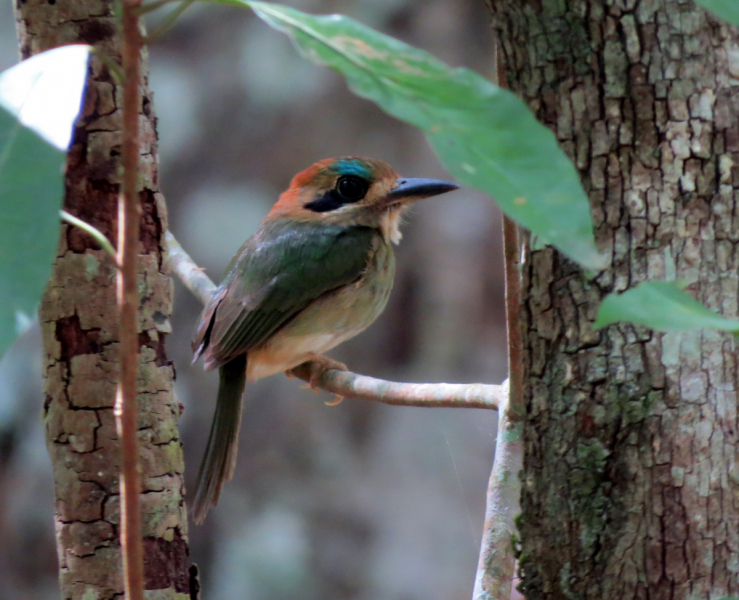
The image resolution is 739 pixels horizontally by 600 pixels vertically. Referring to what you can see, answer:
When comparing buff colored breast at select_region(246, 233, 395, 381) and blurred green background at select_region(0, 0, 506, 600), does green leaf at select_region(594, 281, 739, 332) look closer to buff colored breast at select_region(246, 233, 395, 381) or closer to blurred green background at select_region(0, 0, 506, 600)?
buff colored breast at select_region(246, 233, 395, 381)

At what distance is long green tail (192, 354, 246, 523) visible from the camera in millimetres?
2924

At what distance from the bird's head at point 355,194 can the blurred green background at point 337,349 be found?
1172 mm

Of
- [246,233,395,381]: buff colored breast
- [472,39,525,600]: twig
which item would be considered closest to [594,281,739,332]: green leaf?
[472,39,525,600]: twig

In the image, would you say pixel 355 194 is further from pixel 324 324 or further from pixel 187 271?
pixel 187 271

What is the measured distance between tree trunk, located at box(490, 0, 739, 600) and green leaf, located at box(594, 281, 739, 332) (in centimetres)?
52

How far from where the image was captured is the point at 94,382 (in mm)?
1741

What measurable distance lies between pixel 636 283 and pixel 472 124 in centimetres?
64

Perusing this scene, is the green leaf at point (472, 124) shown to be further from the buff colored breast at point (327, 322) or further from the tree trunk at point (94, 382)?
the buff colored breast at point (327, 322)

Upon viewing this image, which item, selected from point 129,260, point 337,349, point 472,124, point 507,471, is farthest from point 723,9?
point 337,349

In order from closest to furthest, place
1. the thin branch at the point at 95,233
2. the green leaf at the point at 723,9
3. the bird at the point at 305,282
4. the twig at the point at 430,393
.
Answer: the green leaf at the point at 723,9, the thin branch at the point at 95,233, the twig at the point at 430,393, the bird at the point at 305,282

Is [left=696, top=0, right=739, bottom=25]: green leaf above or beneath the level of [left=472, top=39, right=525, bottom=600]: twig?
above

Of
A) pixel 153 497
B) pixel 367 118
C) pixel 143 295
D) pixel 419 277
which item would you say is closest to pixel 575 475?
pixel 153 497

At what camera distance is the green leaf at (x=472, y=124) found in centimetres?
74

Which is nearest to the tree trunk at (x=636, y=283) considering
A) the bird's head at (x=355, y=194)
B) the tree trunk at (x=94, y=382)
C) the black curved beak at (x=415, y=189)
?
the tree trunk at (x=94, y=382)
